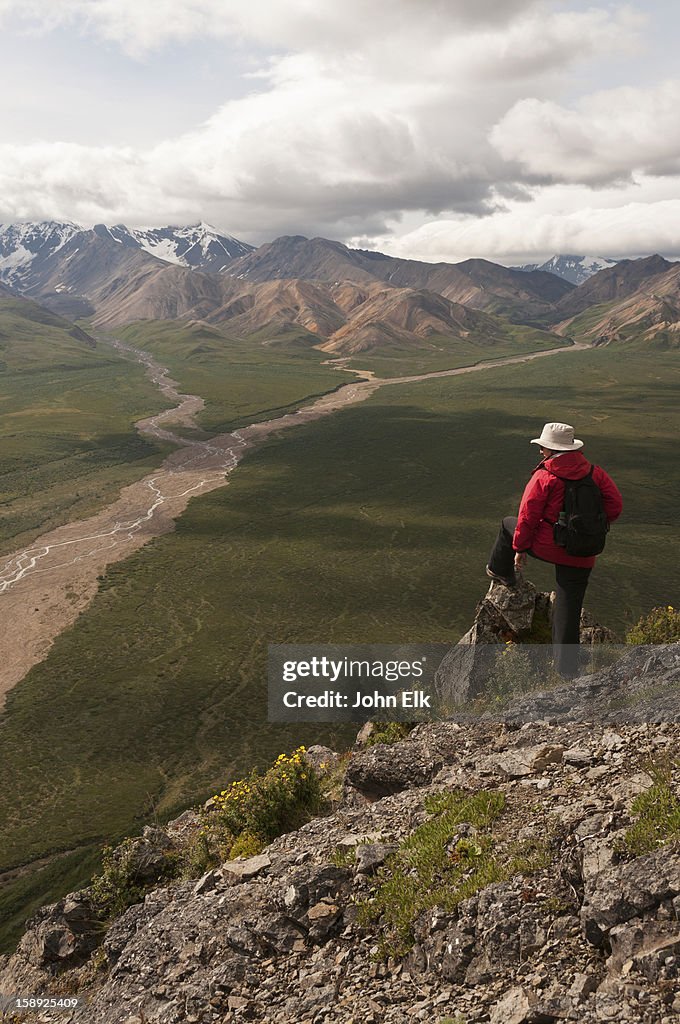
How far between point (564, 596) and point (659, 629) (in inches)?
213

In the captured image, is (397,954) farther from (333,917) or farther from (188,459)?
(188,459)

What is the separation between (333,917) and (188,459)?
375 feet

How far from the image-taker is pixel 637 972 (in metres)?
6.42

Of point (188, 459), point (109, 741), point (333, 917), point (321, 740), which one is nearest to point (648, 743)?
point (333, 917)

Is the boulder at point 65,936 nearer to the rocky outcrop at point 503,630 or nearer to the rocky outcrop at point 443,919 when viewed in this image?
the rocky outcrop at point 443,919

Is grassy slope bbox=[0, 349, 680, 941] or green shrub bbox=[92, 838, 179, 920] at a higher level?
green shrub bbox=[92, 838, 179, 920]

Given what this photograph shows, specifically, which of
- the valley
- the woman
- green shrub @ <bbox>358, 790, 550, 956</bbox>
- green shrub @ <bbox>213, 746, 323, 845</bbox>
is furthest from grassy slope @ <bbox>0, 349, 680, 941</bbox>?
the woman

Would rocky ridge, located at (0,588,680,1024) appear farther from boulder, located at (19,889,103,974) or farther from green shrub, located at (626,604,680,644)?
green shrub, located at (626,604,680,644)

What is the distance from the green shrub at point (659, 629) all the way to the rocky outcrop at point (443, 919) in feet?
19.1

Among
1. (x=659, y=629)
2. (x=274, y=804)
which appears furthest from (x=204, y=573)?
(x=659, y=629)

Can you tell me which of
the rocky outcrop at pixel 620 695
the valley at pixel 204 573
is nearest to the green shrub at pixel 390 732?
the rocky outcrop at pixel 620 695

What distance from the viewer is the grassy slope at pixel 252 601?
37.4m

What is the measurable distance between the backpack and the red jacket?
0.12 meters

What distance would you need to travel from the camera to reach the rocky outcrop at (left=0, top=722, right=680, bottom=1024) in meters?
6.91
